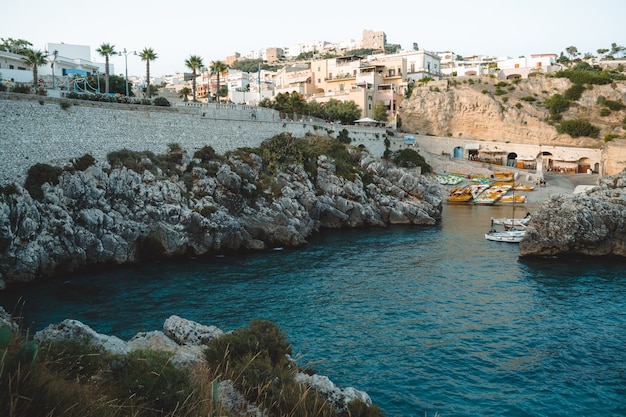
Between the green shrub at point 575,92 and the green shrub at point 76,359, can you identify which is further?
the green shrub at point 575,92

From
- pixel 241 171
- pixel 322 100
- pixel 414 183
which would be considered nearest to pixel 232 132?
pixel 241 171

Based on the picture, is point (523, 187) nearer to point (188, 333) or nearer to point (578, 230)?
point (578, 230)

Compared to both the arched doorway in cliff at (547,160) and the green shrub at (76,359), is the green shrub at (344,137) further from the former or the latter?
the green shrub at (76,359)

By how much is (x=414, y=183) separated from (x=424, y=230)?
26.8 feet

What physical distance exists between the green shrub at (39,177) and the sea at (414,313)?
582 centimetres

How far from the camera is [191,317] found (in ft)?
70.0

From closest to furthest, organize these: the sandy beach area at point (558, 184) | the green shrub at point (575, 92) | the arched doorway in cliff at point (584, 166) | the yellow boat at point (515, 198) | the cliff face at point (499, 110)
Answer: the yellow boat at point (515, 198), the sandy beach area at point (558, 184), the arched doorway in cliff at point (584, 166), the cliff face at point (499, 110), the green shrub at point (575, 92)

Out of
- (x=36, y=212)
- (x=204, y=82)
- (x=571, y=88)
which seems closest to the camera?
(x=36, y=212)

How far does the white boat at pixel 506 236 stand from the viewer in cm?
3868

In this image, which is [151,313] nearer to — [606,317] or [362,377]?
[362,377]

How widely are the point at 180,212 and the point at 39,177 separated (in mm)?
9009

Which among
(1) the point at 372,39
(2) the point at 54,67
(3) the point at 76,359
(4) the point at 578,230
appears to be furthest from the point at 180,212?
(1) the point at 372,39

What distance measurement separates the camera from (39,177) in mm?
28953

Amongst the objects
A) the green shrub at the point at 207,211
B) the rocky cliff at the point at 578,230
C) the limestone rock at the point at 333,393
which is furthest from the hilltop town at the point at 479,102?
the limestone rock at the point at 333,393
